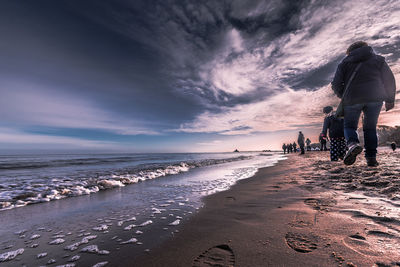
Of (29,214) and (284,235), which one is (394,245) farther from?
(29,214)

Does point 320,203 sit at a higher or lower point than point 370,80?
lower

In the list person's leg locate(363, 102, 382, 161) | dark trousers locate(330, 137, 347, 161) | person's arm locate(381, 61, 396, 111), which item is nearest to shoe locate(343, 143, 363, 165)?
person's leg locate(363, 102, 382, 161)

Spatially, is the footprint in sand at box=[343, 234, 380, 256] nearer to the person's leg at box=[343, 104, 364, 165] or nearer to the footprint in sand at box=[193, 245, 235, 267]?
the footprint in sand at box=[193, 245, 235, 267]

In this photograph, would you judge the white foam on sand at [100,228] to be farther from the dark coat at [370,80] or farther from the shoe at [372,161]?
the shoe at [372,161]

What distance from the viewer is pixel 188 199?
3.64m

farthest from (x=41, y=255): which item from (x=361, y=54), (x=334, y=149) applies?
(x=334, y=149)

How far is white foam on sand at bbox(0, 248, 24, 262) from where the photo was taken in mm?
1686

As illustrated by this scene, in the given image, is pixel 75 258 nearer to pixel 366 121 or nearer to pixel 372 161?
pixel 366 121

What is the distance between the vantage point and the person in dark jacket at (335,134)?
7186 millimetres

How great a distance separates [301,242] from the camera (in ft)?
4.77

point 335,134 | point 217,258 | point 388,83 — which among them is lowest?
point 217,258

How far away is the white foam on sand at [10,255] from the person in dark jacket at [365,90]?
6088 millimetres

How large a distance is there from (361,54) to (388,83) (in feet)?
2.87

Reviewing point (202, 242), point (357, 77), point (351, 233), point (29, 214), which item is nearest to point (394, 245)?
point (351, 233)
